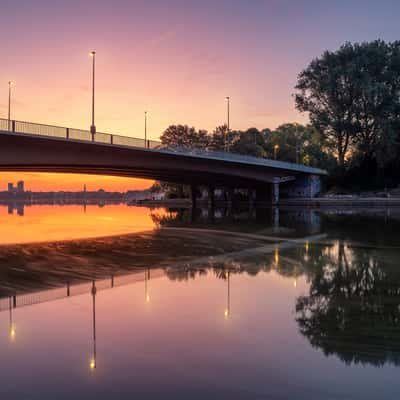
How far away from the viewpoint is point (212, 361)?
595 cm

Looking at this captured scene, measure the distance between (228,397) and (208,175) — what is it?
5584cm

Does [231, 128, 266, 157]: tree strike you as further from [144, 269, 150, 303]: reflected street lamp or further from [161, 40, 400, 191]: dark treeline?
[144, 269, 150, 303]: reflected street lamp

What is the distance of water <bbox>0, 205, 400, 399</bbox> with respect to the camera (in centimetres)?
528

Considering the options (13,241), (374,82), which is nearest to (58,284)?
(13,241)

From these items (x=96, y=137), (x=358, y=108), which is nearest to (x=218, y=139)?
(x=358, y=108)

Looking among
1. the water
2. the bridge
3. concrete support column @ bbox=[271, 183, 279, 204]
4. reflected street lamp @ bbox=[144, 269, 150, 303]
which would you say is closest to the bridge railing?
the bridge

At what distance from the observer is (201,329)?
7.41m

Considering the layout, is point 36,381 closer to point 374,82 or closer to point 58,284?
point 58,284

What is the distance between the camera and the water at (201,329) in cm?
528

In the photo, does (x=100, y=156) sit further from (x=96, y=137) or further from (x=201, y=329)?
(x=201, y=329)

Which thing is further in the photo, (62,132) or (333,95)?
(333,95)

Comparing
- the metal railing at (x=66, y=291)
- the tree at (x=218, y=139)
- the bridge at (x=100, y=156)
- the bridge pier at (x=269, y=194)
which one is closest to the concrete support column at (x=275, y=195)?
the bridge pier at (x=269, y=194)

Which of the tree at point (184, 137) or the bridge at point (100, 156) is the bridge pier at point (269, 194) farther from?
the tree at point (184, 137)

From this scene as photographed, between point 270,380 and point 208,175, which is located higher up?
point 208,175
